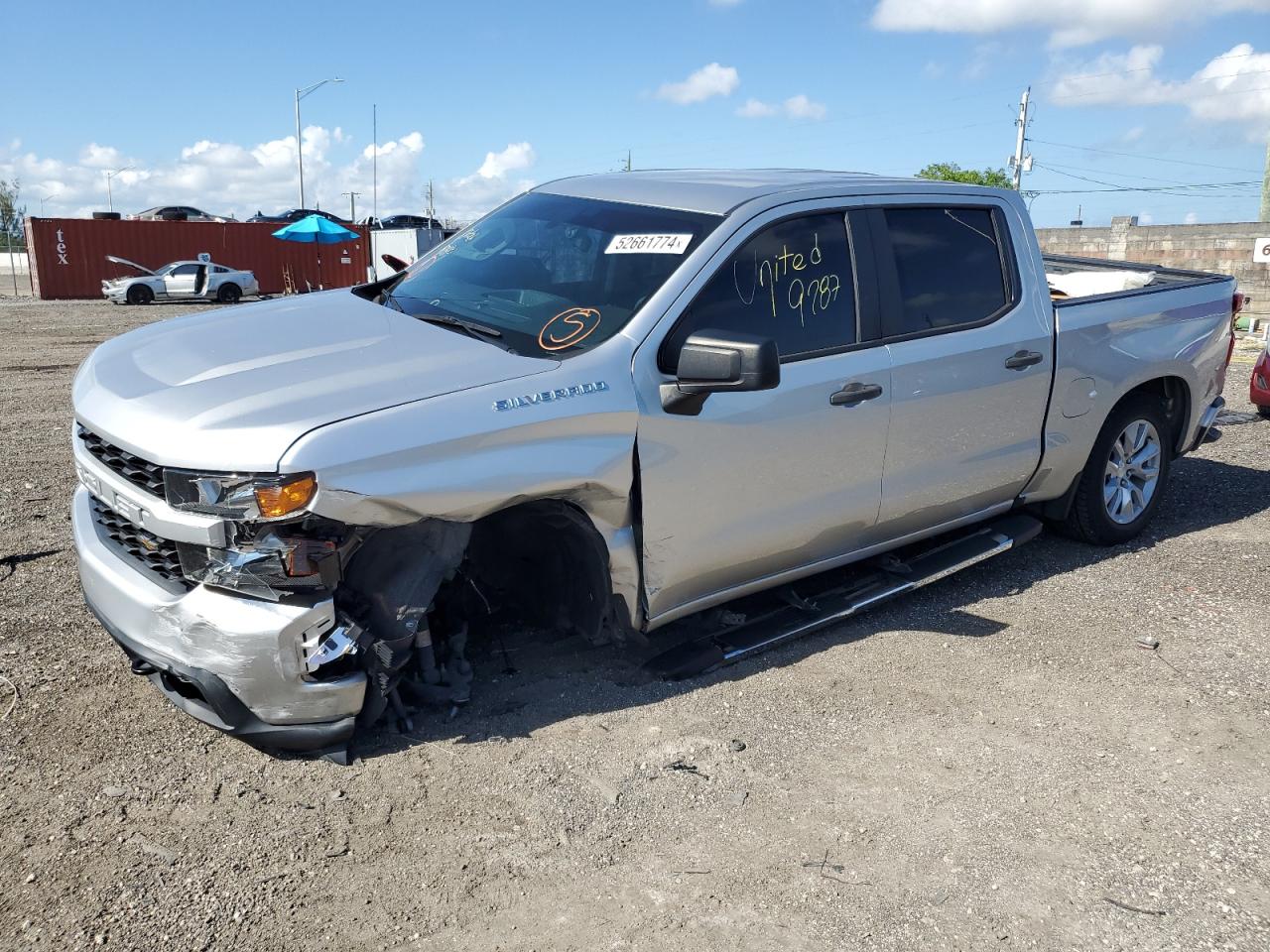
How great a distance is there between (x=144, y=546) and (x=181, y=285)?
28.6 m

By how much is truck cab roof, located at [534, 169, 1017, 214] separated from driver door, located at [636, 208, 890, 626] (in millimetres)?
152

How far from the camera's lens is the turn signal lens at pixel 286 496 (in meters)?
2.89

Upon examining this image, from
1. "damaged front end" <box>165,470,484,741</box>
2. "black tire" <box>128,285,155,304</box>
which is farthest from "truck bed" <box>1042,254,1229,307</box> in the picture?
"black tire" <box>128,285,155,304</box>

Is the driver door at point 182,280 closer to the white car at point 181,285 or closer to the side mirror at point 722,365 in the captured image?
the white car at point 181,285

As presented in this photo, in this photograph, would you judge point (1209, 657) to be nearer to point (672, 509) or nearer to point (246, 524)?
point (672, 509)

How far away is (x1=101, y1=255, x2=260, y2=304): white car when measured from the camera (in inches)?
1117

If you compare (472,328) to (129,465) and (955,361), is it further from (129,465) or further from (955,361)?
(955,361)

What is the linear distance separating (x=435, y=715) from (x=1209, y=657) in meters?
3.24

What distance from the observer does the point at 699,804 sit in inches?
128

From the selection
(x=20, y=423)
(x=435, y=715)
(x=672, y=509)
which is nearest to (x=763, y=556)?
(x=672, y=509)

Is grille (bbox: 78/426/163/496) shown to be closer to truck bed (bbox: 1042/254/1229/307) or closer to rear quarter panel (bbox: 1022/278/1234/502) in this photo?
rear quarter panel (bbox: 1022/278/1234/502)

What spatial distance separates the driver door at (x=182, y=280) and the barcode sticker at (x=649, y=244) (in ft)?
92.1

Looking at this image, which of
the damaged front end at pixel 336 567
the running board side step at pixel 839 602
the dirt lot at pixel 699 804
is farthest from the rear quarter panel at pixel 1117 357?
the damaged front end at pixel 336 567

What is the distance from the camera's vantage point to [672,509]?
12.0 feet
